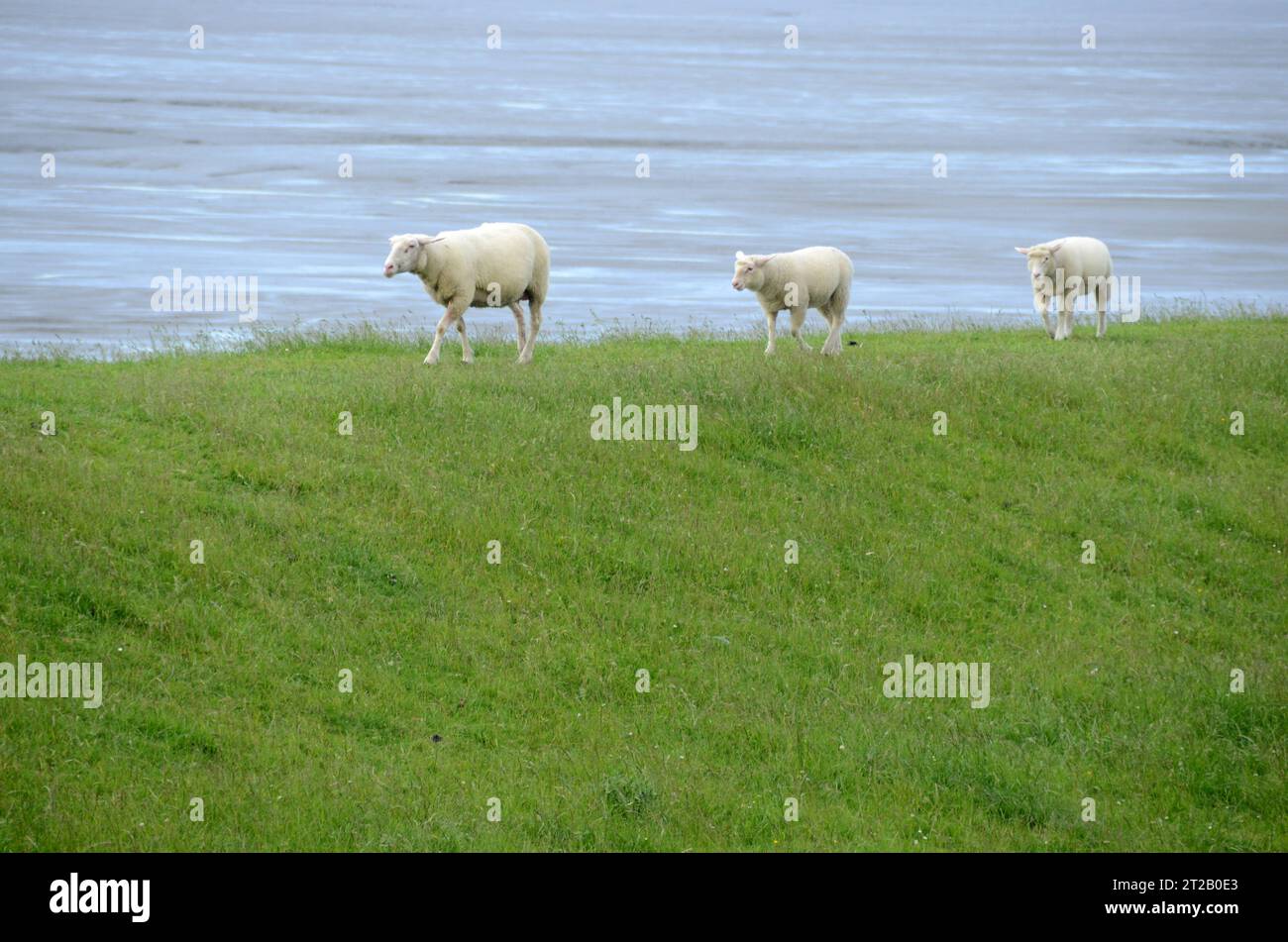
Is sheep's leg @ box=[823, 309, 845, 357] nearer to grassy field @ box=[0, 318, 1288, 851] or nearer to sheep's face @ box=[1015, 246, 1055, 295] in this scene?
grassy field @ box=[0, 318, 1288, 851]

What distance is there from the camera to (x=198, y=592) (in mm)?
12242

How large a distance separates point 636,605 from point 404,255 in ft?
21.9

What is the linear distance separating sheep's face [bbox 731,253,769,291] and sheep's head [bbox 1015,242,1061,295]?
5.36 meters

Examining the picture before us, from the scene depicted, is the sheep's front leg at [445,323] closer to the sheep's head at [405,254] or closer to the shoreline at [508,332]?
the sheep's head at [405,254]

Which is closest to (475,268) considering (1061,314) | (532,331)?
(532,331)

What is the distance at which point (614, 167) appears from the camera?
49094 mm

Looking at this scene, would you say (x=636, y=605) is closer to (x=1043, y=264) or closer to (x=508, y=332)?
(x=508, y=332)

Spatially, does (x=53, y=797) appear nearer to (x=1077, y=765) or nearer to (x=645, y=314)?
(x=1077, y=765)

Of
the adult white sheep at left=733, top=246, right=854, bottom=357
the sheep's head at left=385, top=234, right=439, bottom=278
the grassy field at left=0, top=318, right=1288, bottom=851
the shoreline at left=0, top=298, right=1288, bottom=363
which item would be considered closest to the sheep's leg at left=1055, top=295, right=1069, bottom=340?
the shoreline at left=0, top=298, right=1288, bottom=363

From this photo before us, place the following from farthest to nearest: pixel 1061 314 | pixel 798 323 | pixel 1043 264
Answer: pixel 1061 314 → pixel 1043 264 → pixel 798 323

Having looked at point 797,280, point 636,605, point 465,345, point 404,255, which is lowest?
point 636,605

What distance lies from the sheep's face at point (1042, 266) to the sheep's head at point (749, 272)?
17.5 ft
